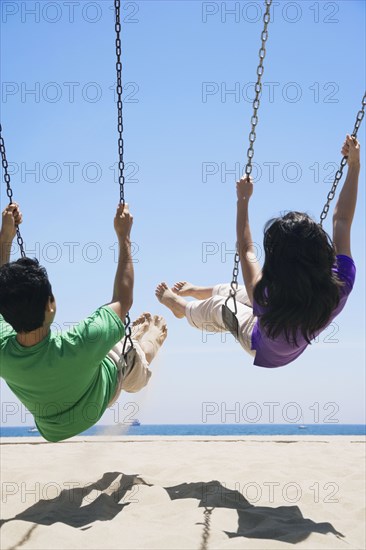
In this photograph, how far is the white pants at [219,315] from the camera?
13.6 ft

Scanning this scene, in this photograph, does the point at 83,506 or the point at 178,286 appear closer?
the point at 83,506

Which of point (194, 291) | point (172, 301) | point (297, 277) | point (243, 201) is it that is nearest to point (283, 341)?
point (297, 277)

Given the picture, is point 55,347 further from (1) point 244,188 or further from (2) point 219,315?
(1) point 244,188

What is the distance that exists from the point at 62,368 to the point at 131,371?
33.6 inches

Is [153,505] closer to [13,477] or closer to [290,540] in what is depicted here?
[290,540]

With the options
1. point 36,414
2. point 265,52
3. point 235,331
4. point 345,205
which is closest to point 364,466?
point 235,331

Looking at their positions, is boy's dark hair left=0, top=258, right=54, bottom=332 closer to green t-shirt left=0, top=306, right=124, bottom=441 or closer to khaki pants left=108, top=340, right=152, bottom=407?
green t-shirt left=0, top=306, right=124, bottom=441

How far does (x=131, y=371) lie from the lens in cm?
430

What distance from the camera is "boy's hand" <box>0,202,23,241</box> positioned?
4.17 metres

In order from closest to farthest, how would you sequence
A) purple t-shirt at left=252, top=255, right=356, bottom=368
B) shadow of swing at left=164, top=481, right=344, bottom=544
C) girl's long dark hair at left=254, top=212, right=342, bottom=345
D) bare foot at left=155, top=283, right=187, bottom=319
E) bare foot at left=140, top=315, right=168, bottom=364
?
girl's long dark hair at left=254, top=212, right=342, bottom=345 < purple t-shirt at left=252, top=255, right=356, bottom=368 < shadow of swing at left=164, top=481, right=344, bottom=544 < bare foot at left=140, top=315, right=168, bottom=364 < bare foot at left=155, top=283, right=187, bottom=319

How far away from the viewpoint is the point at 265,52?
412 centimetres

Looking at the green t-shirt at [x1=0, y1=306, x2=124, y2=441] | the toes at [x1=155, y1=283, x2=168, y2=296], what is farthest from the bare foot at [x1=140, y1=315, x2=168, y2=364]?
the green t-shirt at [x1=0, y1=306, x2=124, y2=441]

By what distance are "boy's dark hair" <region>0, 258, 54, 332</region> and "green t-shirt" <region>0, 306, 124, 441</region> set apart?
0.53 ft

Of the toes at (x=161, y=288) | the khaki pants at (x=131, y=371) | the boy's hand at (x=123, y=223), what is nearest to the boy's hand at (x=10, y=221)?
the boy's hand at (x=123, y=223)
